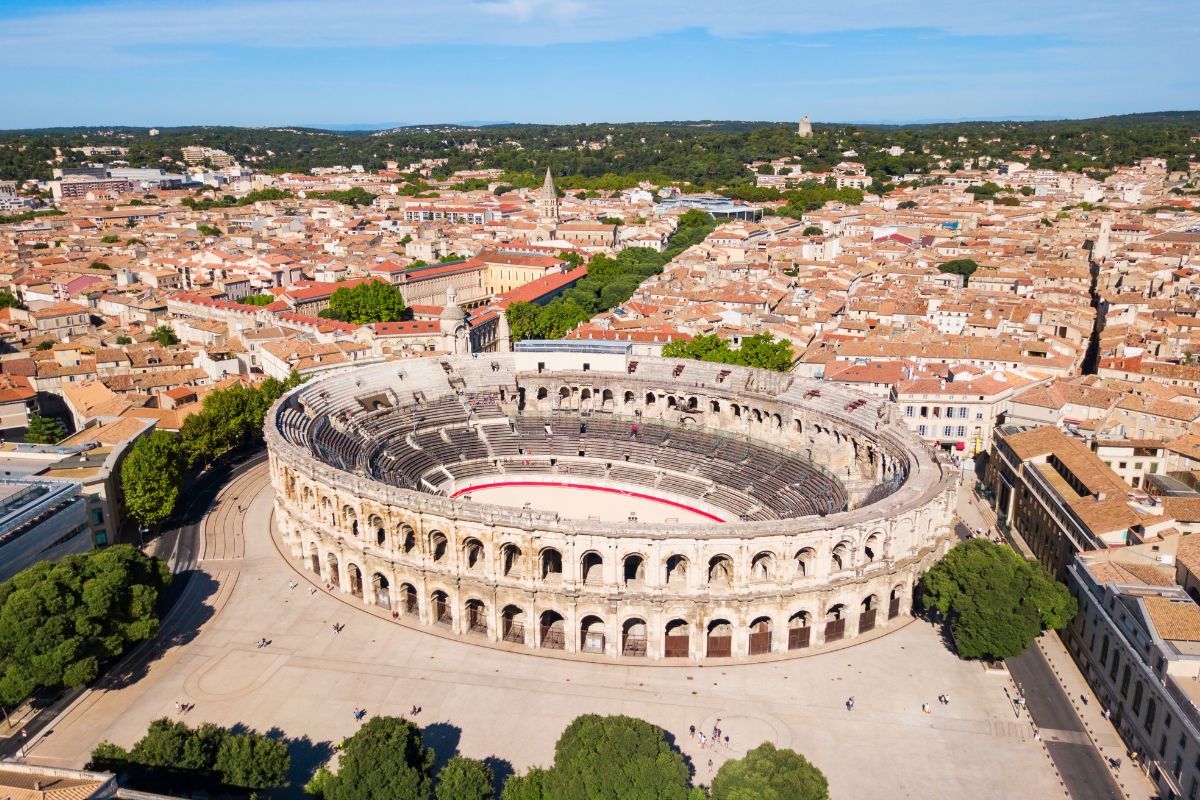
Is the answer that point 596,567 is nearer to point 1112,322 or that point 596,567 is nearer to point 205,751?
point 205,751

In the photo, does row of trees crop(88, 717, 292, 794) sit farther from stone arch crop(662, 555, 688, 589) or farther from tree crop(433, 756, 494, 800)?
stone arch crop(662, 555, 688, 589)

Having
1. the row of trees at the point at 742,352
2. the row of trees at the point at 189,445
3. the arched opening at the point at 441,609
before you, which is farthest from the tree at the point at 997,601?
the row of trees at the point at 189,445

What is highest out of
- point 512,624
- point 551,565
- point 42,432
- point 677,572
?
point 42,432

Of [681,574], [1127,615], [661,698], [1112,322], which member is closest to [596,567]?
[681,574]

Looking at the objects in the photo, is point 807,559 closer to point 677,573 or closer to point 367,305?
point 677,573

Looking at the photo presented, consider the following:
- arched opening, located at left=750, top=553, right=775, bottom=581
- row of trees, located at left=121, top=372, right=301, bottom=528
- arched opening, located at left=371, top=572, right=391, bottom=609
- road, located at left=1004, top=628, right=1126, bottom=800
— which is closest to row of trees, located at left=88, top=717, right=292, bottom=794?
arched opening, located at left=371, top=572, right=391, bottom=609

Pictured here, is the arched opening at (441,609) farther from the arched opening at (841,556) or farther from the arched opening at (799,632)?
the arched opening at (841,556)

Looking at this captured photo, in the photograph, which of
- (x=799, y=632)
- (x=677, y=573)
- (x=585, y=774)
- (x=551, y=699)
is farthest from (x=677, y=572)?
(x=585, y=774)
